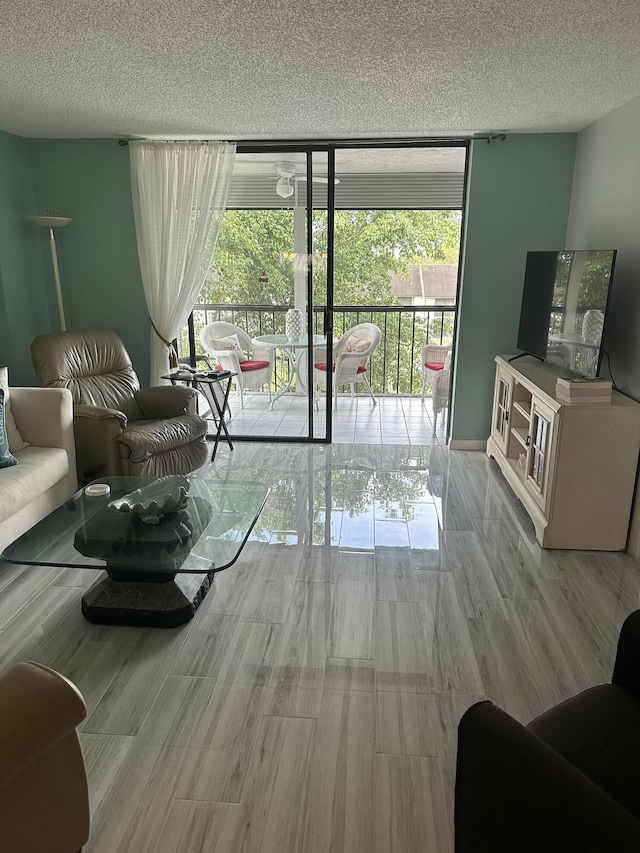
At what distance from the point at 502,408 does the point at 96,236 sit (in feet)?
11.0

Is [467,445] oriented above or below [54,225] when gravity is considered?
below

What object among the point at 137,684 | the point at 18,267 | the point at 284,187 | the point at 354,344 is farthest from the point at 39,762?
the point at 354,344

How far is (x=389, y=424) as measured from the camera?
216 inches

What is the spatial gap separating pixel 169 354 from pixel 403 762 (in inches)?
143

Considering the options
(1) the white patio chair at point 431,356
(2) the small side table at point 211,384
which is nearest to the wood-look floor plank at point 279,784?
(2) the small side table at point 211,384

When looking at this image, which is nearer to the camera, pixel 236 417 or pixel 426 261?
pixel 236 417

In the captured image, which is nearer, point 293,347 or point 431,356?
point 293,347

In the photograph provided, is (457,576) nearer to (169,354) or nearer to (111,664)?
(111,664)

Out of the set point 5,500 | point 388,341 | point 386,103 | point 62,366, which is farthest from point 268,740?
point 388,341

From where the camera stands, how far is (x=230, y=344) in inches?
196

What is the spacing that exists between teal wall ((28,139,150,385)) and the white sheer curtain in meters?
0.13

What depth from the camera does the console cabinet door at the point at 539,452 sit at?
3.03 metres

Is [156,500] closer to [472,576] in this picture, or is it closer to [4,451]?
[4,451]

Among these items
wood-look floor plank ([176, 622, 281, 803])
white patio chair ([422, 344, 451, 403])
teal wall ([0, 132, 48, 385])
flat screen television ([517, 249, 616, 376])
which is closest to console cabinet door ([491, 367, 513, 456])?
flat screen television ([517, 249, 616, 376])
